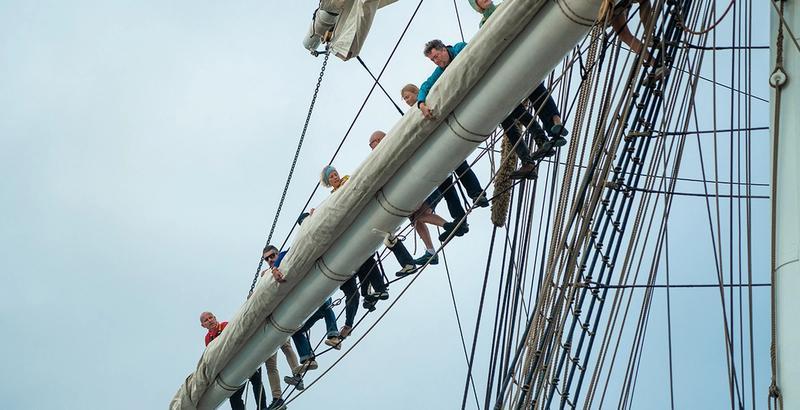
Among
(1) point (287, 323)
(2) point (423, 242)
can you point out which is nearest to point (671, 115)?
(2) point (423, 242)

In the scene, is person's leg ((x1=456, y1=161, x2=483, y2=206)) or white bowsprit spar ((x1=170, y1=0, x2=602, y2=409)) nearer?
white bowsprit spar ((x1=170, y1=0, x2=602, y2=409))

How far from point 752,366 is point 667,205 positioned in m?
2.12

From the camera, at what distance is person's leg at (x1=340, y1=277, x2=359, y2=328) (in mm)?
11070

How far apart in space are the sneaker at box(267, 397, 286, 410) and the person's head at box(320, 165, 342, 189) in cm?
234

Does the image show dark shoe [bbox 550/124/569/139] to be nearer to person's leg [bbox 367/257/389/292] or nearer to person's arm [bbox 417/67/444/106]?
person's arm [bbox 417/67/444/106]

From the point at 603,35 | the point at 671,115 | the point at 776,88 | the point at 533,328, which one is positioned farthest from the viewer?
the point at 671,115

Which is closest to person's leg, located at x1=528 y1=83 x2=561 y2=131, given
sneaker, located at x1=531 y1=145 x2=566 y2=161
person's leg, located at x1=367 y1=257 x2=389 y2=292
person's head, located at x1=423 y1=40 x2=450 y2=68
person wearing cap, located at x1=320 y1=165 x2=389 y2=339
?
sneaker, located at x1=531 y1=145 x2=566 y2=161

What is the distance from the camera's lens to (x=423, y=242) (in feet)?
34.2

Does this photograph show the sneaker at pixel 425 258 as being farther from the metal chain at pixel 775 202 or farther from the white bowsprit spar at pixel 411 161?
the metal chain at pixel 775 202

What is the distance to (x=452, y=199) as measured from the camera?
10.3m

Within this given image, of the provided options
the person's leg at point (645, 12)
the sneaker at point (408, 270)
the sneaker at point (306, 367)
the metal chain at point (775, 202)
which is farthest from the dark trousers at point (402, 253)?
the metal chain at point (775, 202)

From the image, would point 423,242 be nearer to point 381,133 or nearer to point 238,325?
point 381,133

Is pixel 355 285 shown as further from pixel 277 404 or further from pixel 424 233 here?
pixel 277 404

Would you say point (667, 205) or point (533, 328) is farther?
point (667, 205)
